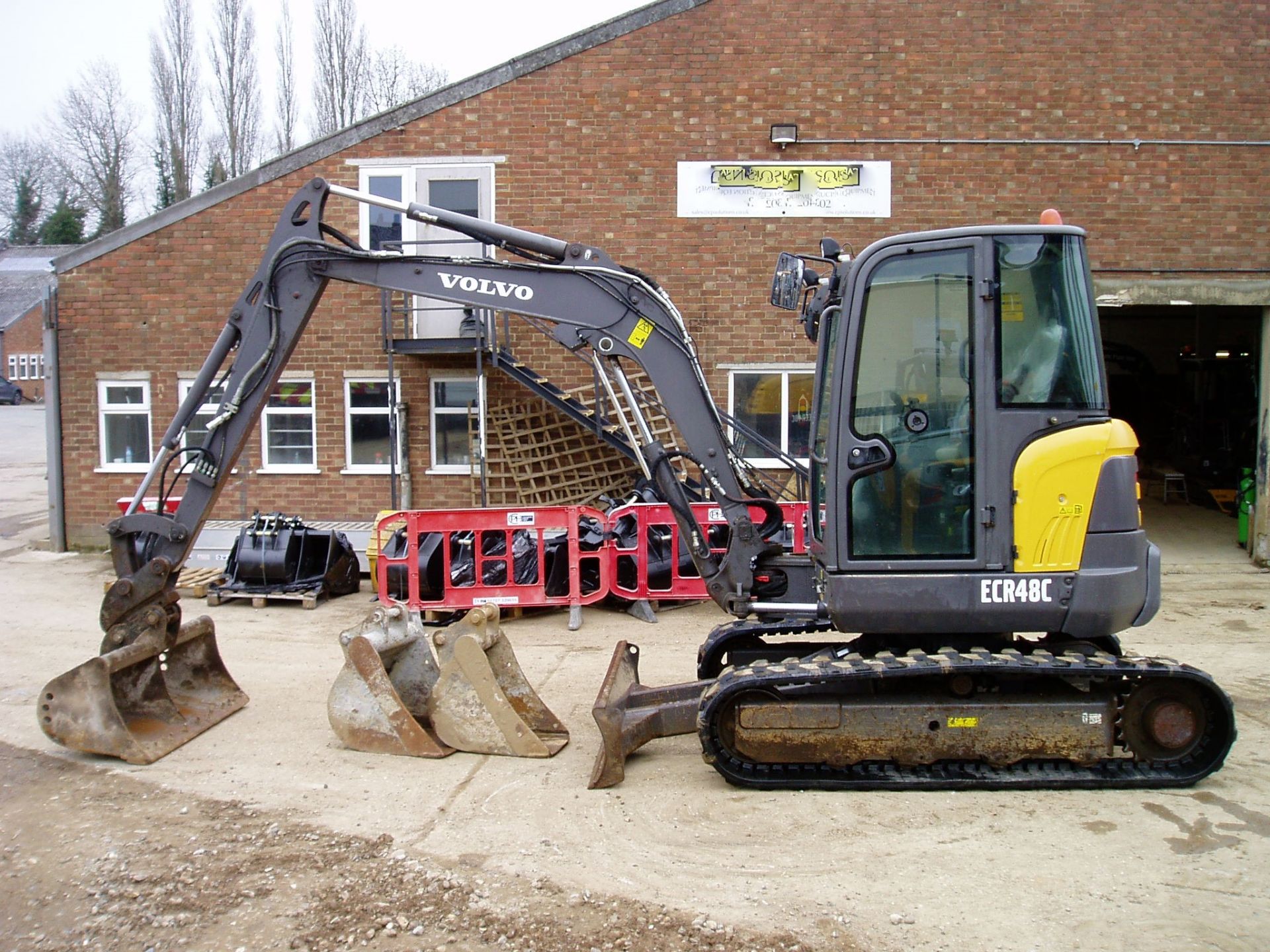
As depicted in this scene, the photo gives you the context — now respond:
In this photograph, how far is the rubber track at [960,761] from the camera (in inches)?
221

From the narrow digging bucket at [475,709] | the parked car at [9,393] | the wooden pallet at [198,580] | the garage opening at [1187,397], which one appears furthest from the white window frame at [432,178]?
the parked car at [9,393]

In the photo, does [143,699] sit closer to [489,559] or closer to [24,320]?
[489,559]

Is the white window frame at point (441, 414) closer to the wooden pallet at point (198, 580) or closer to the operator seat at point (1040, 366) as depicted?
the wooden pallet at point (198, 580)

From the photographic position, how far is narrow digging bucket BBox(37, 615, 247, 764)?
21.4 feet

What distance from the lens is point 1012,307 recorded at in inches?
222

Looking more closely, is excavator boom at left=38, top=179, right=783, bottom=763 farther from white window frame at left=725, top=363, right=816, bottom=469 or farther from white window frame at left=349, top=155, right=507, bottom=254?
white window frame at left=349, top=155, right=507, bottom=254

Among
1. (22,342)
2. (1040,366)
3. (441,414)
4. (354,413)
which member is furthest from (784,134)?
(22,342)

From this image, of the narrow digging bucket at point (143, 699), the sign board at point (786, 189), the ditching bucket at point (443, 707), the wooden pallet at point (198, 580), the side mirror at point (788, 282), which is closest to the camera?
the side mirror at point (788, 282)

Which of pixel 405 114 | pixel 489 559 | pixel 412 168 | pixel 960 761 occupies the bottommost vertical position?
pixel 960 761

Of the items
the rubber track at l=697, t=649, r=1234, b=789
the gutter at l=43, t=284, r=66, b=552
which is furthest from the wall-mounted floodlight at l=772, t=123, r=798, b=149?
the gutter at l=43, t=284, r=66, b=552

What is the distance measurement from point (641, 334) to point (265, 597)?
6.86m

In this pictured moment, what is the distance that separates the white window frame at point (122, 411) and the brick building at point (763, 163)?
5.60 ft

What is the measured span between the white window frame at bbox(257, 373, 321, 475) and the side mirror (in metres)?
9.45

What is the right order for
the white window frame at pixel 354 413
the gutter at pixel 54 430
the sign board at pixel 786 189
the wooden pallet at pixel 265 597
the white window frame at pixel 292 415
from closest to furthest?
the wooden pallet at pixel 265 597, the sign board at pixel 786 189, the white window frame at pixel 354 413, the white window frame at pixel 292 415, the gutter at pixel 54 430
